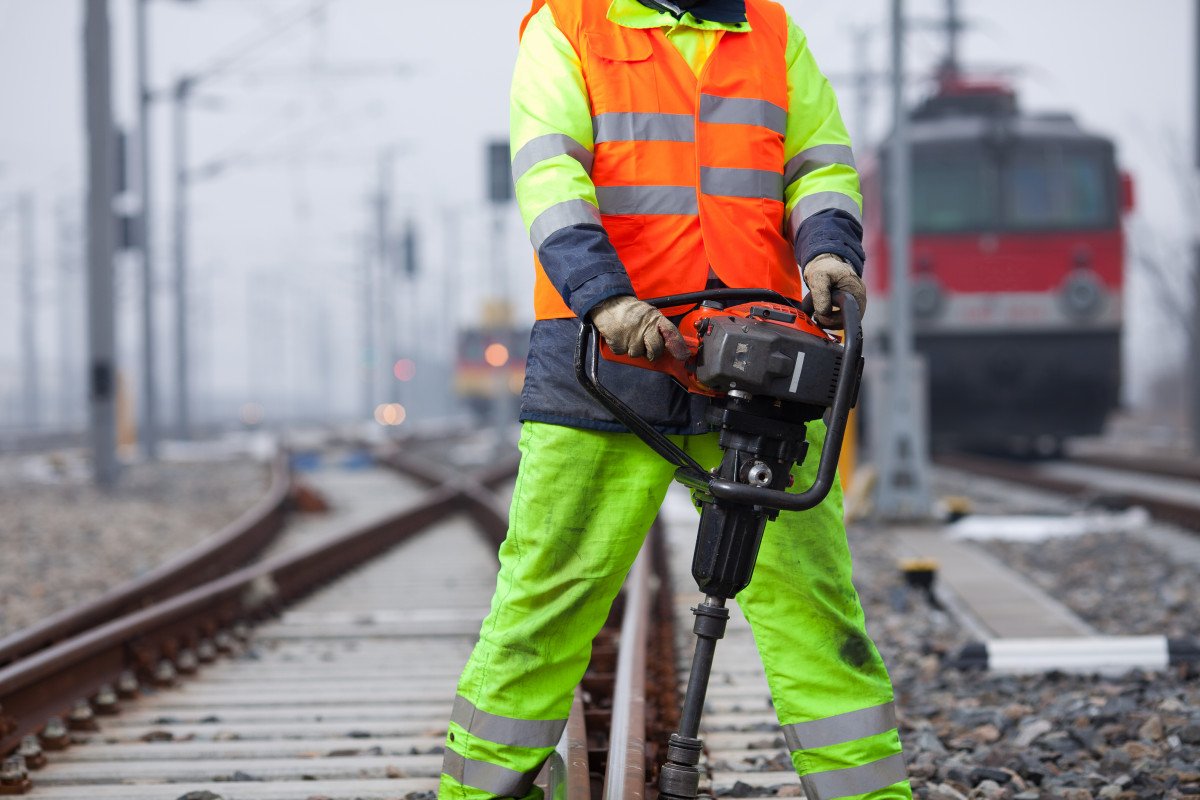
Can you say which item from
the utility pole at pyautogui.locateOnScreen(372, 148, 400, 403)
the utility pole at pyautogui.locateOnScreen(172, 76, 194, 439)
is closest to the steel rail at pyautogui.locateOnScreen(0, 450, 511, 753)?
the utility pole at pyautogui.locateOnScreen(172, 76, 194, 439)

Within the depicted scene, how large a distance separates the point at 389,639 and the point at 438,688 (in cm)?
132

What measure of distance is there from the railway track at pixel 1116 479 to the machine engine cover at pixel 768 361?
779 centimetres

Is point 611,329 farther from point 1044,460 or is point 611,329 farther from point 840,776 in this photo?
point 1044,460

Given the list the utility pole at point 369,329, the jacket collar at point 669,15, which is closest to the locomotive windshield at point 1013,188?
the jacket collar at point 669,15

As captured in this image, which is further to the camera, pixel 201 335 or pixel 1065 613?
pixel 201 335

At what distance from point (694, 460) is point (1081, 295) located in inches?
462

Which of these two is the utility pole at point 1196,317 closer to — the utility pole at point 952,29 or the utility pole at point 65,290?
the utility pole at point 952,29

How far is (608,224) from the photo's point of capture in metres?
2.70

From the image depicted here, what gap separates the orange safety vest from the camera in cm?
268

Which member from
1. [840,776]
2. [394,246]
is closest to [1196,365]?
[840,776]

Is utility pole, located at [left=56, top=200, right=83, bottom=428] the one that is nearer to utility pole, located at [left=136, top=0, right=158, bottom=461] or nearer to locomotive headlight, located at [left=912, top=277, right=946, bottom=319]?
utility pole, located at [left=136, top=0, right=158, bottom=461]

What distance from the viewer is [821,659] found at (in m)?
2.73

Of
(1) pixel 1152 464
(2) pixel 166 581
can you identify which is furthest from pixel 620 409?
(1) pixel 1152 464

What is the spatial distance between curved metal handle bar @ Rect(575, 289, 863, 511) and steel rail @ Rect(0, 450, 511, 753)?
7.28 feet
